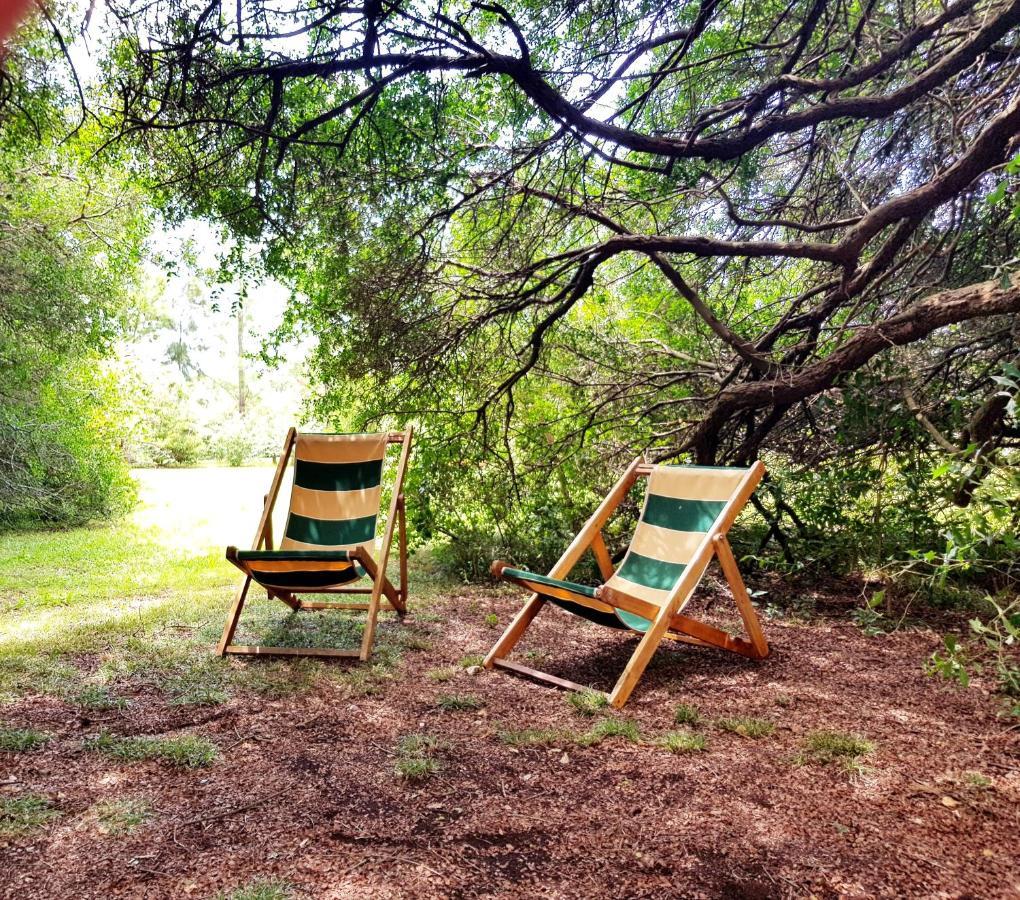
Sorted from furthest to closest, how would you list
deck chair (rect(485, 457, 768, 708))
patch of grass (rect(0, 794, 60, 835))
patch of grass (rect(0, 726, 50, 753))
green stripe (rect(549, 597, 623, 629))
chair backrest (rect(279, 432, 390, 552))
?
chair backrest (rect(279, 432, 390, 552)), green stripe (rect(549, 597, 623, 629)), deck chair (rect(485, 457, 768, 708)), patch of grass (rect(0, 726, 50, 753)), patch of grass (rect(0, 794, 60, 835))

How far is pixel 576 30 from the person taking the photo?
4.36m

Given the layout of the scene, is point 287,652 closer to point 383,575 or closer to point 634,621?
point 383,575

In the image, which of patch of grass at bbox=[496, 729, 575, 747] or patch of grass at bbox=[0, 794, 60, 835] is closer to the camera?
patch of grass at bbox=[0, 794, 60, 835]

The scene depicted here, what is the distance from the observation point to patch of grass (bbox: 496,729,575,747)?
8.86 feet

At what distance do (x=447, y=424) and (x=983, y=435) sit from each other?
3.79 metres

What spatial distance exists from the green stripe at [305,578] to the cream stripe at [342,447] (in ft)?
3.34

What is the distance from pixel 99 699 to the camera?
306 cm

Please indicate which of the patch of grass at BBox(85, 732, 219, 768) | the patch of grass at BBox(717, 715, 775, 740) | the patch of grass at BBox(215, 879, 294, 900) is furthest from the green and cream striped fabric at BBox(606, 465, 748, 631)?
the patch of grass at BBox(215, 879, 294, 900)

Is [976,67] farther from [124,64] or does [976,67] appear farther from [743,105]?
[124,64]

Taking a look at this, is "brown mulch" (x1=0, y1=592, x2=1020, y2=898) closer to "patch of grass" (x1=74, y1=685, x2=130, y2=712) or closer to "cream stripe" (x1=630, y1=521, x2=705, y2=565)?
"patch of grass" (x1=74, y1=685, x2=130, y2=712)

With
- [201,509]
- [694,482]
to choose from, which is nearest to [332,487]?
[694,482]

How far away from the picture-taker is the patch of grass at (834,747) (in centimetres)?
247

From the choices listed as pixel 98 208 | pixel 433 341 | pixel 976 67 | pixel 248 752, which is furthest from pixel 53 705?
pixel 98 208

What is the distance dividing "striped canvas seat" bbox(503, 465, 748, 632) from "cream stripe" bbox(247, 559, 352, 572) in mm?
919
